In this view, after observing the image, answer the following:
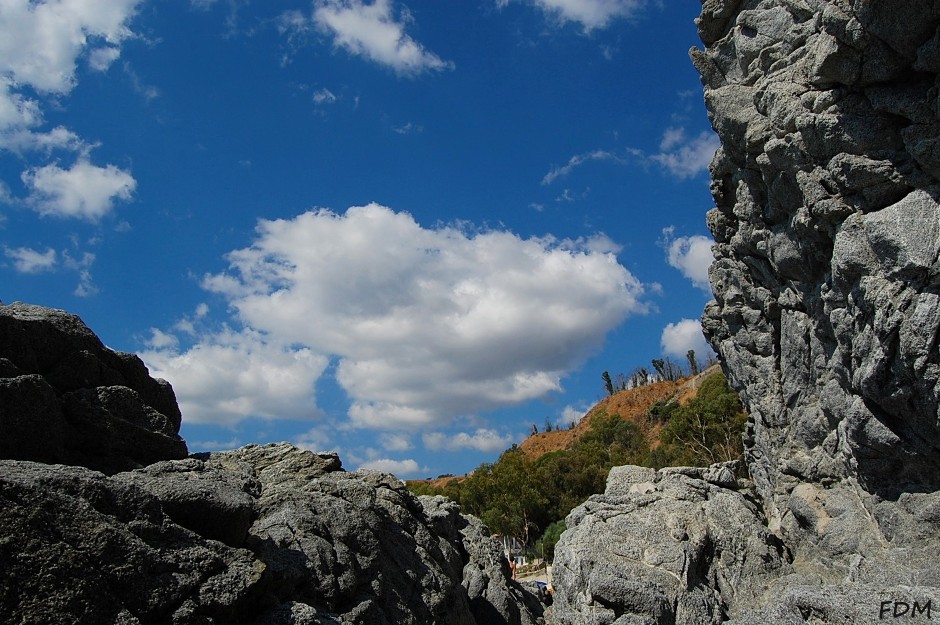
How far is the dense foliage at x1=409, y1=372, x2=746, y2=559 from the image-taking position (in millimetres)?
63750

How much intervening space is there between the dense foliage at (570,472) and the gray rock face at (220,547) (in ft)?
147

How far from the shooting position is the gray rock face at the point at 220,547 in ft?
33.1

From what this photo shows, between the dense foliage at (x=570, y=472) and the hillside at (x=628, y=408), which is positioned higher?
the hillside at (x=628, y=408)

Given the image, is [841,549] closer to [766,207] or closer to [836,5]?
[766,207]

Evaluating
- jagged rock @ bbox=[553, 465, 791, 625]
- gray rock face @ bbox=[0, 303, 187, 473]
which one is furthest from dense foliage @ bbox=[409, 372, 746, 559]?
gray rock face @ bbox=[0, 303, 187, 473]

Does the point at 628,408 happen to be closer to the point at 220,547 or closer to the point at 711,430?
the point at 711,430

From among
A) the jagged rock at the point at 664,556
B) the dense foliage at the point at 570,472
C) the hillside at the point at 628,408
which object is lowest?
the jagged rock at the point at 664,556

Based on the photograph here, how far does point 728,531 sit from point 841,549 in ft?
14.2

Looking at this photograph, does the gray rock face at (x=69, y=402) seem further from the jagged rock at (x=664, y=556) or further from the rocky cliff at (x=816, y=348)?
the jagged rock at (x=664, y=556)

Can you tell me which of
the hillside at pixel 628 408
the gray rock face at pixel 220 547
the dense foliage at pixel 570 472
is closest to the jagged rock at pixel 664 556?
the gray rock face at pixel 220 547

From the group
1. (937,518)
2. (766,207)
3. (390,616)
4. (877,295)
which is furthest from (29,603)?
(766,207)

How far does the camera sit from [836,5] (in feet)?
72.8

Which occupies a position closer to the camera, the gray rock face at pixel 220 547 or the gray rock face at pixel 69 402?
the gray rock face at pixel 220 547

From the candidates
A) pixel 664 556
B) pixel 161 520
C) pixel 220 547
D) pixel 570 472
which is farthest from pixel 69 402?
pixel 570 472
